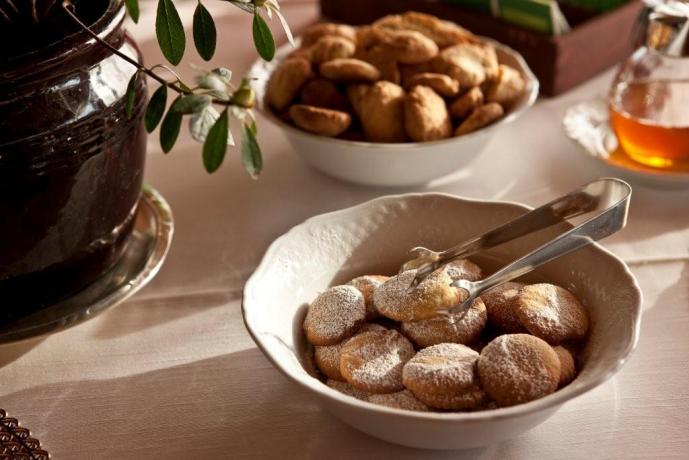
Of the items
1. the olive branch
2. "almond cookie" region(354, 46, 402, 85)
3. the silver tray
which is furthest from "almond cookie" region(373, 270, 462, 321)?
"almond cookie" region(354, 46, 402, 85)

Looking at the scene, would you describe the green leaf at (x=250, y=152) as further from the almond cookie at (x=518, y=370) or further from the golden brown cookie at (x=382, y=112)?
the golden brown cookie at (x=382, y=112)

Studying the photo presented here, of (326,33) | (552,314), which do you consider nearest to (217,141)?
(552,314)

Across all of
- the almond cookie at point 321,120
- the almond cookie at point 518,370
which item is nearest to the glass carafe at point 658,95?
the almond cookie at point 321,120

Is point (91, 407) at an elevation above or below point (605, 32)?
below

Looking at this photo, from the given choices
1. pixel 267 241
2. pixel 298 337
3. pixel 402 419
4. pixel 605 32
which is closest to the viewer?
pixel 402 419

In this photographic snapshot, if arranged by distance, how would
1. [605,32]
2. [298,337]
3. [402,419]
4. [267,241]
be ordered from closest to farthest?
1. [402,419]
2. [298,337]
3. [267,241]
4. [605,32]

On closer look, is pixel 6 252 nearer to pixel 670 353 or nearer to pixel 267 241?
pixel 267 241

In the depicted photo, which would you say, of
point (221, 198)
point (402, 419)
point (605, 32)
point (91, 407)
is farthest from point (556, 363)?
point (605, 32)
